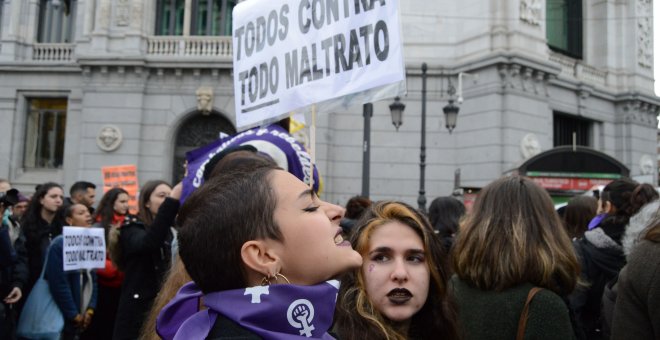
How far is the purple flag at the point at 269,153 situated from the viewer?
396 cm

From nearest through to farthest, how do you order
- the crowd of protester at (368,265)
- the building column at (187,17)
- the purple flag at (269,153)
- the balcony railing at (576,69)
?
the crowd of protester at (368,265) → the purple flag at (269,153) → the balcony railing at (576,69) → the building column at (187,17)

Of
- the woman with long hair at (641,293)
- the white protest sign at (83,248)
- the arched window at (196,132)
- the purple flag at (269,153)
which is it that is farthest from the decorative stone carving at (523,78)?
the woman with long hair at (641,293)

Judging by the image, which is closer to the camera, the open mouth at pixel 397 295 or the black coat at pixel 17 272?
the open mouth at pixel 397 295

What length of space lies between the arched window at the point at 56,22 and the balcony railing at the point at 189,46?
476 cm

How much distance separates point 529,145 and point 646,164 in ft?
25.4

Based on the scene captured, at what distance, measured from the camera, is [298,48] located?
13.8 ft

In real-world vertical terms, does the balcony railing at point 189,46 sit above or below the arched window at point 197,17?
below

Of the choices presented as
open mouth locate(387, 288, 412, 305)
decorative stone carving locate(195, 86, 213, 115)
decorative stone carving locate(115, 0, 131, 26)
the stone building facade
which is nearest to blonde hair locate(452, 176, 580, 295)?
open mouth locate(387, 288, 412, 305)

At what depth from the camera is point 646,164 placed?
76.9 ft

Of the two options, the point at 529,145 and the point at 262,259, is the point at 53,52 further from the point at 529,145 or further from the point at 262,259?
the point at 262,259

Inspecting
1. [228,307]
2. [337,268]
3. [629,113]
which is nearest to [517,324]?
[337,268]

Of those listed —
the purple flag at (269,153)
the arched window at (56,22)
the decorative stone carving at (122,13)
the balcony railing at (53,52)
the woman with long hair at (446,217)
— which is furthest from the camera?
the arched window at (56,22)

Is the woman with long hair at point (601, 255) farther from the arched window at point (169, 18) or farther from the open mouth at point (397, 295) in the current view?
the arched window at point (169, 18)

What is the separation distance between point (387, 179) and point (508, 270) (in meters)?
17.2
